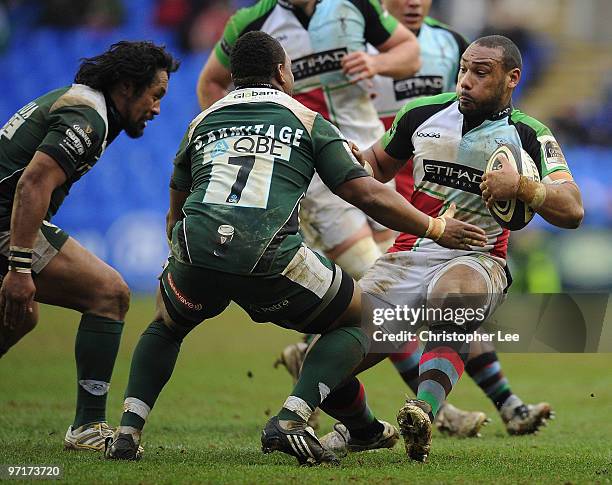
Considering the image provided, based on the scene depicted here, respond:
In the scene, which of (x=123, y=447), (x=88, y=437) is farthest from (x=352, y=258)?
(x=123, y=447)

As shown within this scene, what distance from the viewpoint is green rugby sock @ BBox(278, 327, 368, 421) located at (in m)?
5.34

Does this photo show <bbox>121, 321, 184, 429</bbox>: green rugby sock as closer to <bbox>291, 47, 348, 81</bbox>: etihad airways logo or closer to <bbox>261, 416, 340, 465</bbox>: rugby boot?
<bbox>261, 416, 340, 465</bbox>: rugby boot

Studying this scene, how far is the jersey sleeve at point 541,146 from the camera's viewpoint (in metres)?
5.83

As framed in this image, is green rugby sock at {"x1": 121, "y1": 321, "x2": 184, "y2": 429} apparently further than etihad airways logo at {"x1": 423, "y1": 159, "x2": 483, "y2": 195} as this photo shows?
No

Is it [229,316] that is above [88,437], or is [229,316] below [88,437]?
below

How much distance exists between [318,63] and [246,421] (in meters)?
2.72

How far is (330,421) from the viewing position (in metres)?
7.95

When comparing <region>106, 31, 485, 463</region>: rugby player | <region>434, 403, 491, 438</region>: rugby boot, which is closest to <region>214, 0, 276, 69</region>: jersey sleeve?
<region>106, 31, 485, 463</region>: rugby player

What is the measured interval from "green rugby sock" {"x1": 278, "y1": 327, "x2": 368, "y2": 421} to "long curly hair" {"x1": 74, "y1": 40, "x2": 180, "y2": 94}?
1.88 meters

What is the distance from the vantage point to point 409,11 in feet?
29.3

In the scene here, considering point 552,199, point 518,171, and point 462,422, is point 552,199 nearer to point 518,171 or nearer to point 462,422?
point 518,171

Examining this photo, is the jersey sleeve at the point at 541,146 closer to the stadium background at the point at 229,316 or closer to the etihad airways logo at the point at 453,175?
the etihad airways logo at the point at 453,175

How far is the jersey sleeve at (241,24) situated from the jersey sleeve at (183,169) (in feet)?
8.37

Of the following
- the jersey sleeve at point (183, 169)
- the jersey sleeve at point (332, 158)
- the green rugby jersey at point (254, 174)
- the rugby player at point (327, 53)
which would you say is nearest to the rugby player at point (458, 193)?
the jersey sleeve at point (332, 158)
